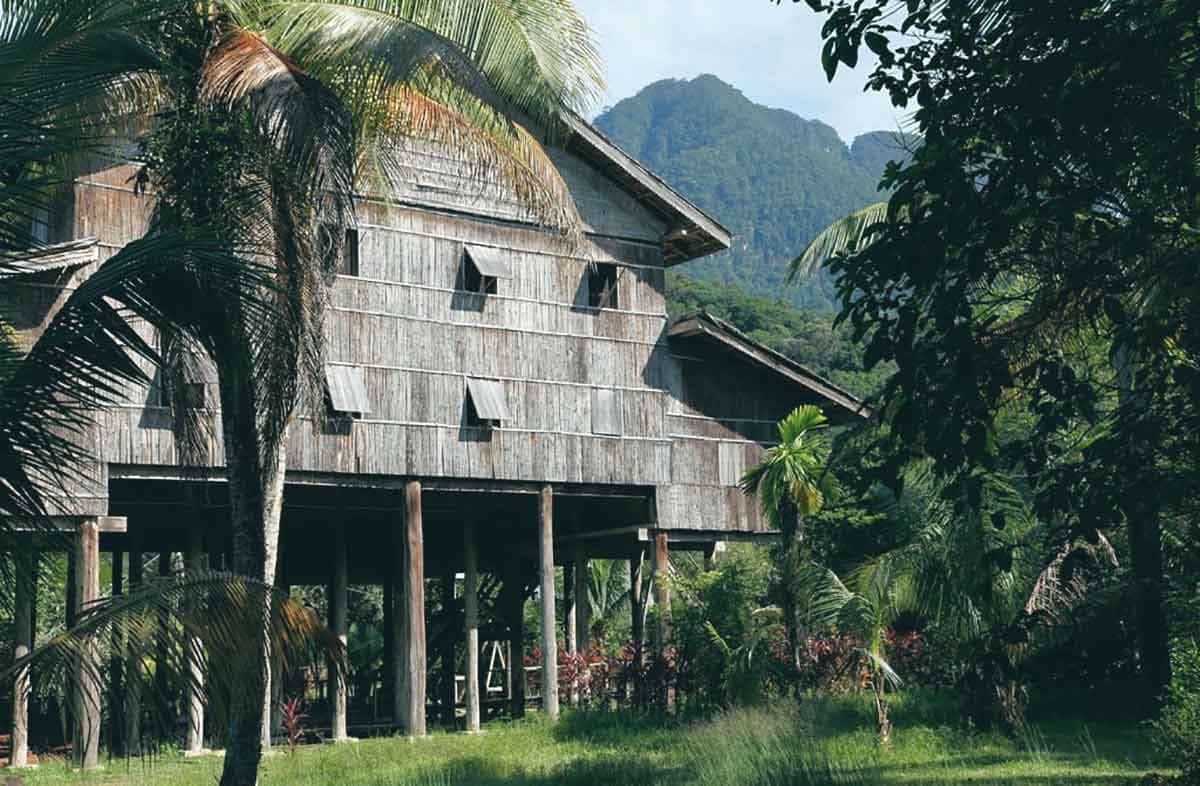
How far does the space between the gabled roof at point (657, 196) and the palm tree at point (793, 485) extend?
13.4 ft

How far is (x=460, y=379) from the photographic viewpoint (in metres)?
24.6

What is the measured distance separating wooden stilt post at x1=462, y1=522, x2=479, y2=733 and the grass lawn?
9.14 ft

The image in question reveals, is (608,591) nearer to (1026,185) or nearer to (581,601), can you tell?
(581,601)

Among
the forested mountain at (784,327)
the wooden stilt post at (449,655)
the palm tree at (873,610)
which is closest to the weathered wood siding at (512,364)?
the palm tree at (873,610)

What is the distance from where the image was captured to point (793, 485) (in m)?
23.9

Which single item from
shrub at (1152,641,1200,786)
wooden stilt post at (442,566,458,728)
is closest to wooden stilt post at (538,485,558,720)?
wooden stilt post at (442,566,458,728)

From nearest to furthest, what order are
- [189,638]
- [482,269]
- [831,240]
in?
[189,638], [482,269], [831,240]

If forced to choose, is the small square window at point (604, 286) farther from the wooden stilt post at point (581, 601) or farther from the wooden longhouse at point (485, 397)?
the wooden stilt post at point (581, 601)

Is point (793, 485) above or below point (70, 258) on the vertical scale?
below

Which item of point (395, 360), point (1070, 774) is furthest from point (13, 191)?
point (395, 360)

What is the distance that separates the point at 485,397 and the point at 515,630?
9086 mm

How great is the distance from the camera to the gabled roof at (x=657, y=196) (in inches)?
1014

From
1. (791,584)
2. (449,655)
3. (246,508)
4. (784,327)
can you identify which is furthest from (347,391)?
(784,327)

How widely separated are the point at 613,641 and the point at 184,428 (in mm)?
A: 28462
